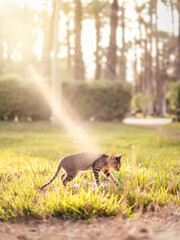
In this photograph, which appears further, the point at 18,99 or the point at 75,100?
the point at 75,100

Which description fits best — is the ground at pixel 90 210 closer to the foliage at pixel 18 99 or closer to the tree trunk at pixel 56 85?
the tree trunk at pixel 56 85

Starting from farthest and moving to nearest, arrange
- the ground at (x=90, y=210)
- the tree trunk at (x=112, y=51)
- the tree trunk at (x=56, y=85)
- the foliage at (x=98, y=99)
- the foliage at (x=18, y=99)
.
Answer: the tree trunk at (x=112, y=51) < the foliage at (x=98, y=99) < the foliage at (x=18, y=99) < the tree trunk at (x=56, y=85) < the ground at (x=90, y=210)

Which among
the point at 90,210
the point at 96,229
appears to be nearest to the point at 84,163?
the point at 90,210

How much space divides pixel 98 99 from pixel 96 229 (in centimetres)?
1972

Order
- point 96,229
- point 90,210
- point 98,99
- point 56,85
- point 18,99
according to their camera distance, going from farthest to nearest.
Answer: point 98,99
point 18,99
point 56,85
point 90,210
point 96,229

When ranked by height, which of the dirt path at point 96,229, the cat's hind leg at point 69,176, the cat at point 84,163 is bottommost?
the dirt path at point 96,229

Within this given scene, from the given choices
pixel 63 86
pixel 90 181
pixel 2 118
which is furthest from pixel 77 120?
pixel 90 181

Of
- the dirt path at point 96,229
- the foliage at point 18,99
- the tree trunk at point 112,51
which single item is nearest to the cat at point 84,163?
the dirt path at point 96,229

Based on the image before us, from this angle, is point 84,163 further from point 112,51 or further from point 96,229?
point 112,51

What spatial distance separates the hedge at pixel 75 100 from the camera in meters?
21.6

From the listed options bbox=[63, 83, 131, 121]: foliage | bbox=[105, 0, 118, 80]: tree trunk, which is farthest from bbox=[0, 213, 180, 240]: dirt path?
bbox=[105, 0, 118, 80]: tree trunk

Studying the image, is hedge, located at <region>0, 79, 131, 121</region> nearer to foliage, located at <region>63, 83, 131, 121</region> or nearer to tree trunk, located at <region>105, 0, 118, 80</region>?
foliage, located at <region>63, 83, 131, 121</region>

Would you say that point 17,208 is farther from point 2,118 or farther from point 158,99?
point 158,99

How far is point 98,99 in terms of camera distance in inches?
919
